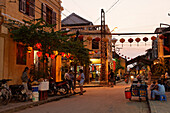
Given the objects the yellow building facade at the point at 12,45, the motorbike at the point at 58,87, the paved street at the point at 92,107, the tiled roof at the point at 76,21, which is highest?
the tiled roof at the point at 76,21

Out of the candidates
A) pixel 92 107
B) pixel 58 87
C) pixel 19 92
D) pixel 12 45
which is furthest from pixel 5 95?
pixel 58 87

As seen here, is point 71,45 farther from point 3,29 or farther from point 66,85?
point 3,29

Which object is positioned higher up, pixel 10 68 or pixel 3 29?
pixel 3 29

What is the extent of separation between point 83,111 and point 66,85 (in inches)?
281

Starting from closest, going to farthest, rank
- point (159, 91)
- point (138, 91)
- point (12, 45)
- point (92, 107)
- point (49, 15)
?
point (92, 107), point (159, 91), point (138, 91), point (12, 45), point (49, 15)

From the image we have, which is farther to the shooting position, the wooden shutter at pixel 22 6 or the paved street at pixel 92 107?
the wooden shutter at pixel 22 6

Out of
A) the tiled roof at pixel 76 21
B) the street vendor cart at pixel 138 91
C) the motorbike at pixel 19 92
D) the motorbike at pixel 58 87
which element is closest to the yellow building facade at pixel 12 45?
the motorbike at pixel 19 92

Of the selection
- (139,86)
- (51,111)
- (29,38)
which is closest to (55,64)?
(29,38)

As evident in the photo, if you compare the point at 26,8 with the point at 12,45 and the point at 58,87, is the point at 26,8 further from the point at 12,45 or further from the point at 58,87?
the point at 58,87

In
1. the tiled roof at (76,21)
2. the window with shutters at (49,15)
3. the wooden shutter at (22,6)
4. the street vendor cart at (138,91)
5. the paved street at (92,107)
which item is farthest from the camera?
the tiled roof at (76,21)

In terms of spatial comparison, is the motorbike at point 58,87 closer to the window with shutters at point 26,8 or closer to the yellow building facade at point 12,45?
the yellow building facade at point 12,45

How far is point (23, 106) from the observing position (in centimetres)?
1070

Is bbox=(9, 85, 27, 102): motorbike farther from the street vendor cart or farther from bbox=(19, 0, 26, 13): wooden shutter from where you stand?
bbox=(19, 0, 26, 13): wooden shutter

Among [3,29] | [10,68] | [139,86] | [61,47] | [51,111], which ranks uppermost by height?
[3,29]
